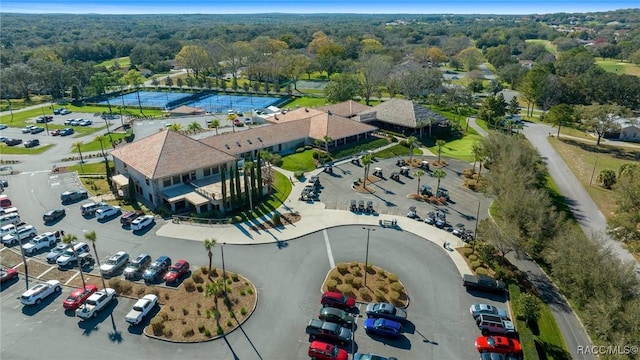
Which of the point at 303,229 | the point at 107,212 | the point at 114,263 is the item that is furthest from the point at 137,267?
the point at 303,229

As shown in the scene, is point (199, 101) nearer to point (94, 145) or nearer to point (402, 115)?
point (94, 145)

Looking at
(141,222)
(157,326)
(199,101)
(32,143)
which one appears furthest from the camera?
(199,101)

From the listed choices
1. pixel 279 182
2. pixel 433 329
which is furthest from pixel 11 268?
pixel 433 329

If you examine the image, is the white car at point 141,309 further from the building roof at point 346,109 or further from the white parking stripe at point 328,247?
the building roof at point 346,109

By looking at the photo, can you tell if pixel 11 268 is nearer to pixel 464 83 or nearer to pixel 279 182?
pixel 279 182

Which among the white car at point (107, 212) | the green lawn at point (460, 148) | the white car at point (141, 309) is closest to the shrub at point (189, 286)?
the white car at point (141, 309)

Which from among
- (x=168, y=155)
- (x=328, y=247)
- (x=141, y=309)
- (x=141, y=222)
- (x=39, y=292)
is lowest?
(x=328, y=247)
